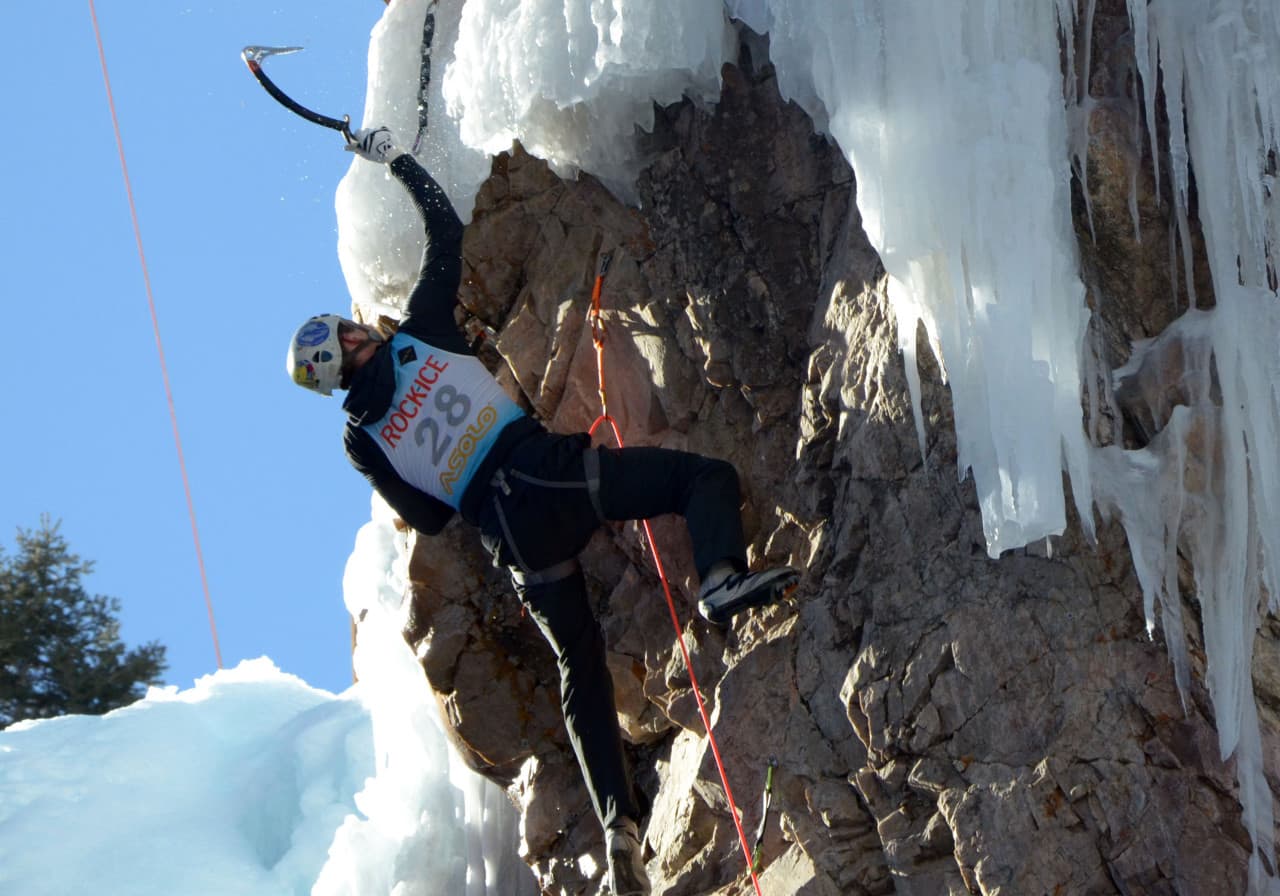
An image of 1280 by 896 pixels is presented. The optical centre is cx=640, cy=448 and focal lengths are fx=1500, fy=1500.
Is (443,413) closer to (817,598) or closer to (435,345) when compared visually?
(435,345)

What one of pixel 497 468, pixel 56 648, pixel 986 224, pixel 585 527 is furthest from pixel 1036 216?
pixel 56 648

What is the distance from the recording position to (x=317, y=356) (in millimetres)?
5082

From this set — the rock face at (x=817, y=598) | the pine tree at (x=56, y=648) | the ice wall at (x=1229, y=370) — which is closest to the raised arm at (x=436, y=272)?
the rock face at (x=817, y=598)

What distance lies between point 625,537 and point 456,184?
1522 millimetres

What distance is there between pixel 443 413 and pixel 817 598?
1.39m

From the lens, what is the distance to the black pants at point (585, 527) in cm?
473

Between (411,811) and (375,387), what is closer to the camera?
(375,387)

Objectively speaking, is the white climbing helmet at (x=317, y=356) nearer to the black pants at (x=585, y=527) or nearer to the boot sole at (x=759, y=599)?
the black pants at (x=585, y=527)

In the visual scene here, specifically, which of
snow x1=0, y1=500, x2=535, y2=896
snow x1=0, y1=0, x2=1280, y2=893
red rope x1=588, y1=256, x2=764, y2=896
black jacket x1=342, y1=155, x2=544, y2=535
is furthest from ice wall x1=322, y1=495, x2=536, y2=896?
snow x1=0, y1=0, x2=1280, y2=893

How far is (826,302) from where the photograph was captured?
507 centimetres

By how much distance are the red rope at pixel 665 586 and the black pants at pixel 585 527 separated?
0.29 m

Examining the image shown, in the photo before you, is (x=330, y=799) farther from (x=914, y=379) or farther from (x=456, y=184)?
(x=914, y=379)

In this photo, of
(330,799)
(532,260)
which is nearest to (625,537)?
(532,260)

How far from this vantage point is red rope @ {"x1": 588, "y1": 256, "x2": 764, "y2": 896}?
194 inches
